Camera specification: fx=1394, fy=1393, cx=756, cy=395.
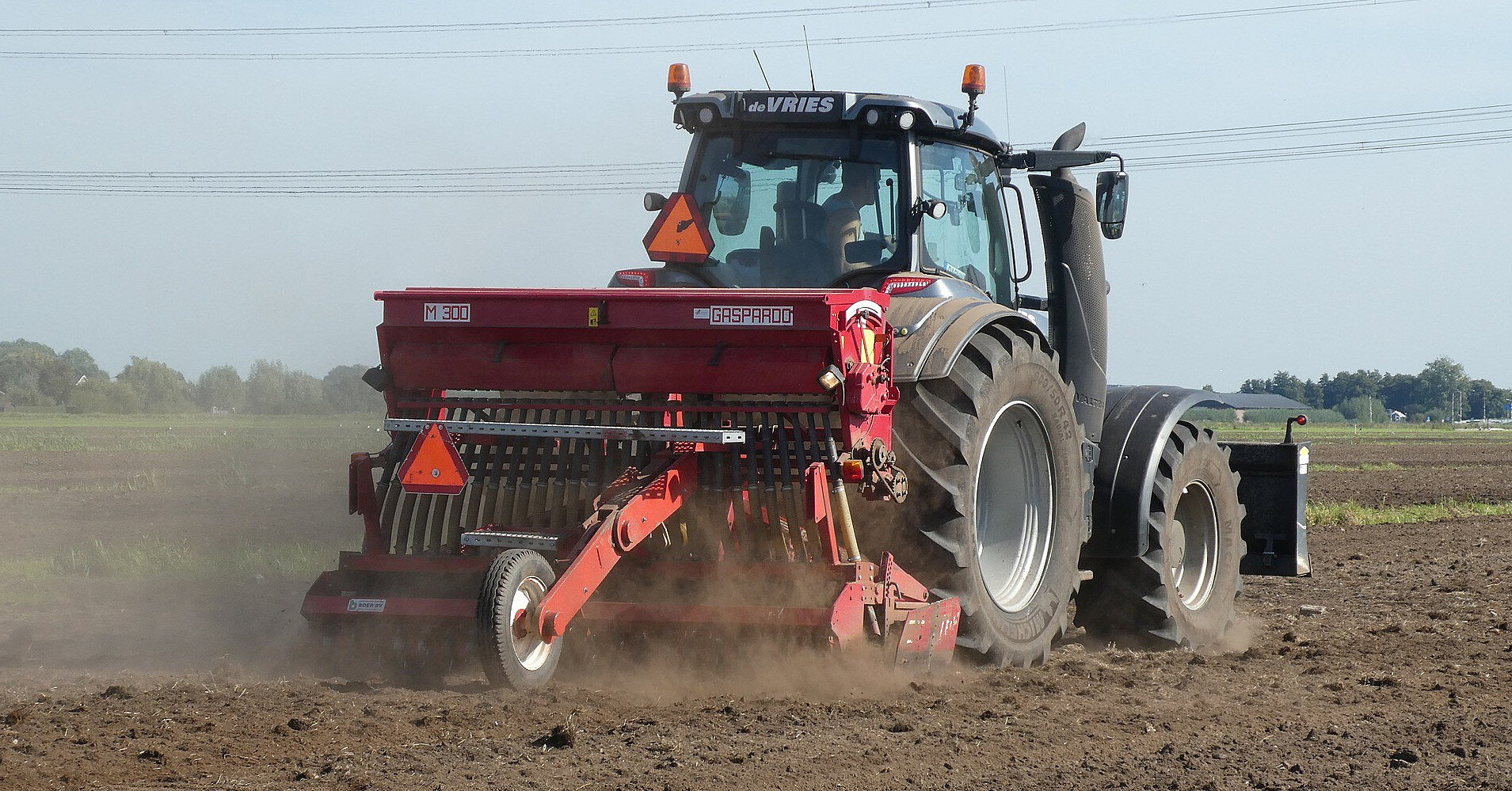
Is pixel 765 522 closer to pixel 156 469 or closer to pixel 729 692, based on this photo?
pixel 729 692

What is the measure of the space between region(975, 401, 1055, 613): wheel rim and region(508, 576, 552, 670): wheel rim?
2.09 meters

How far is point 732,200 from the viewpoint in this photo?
6.41 metres

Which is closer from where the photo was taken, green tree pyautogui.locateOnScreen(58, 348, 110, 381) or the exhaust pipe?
the exhaust pipe

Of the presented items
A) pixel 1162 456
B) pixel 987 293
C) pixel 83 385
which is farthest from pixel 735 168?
pixel 83 385

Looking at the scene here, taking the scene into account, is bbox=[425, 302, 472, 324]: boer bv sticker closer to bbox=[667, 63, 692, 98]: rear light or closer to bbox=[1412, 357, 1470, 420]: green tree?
bbox=[667, 63, 692, 98]: rear light

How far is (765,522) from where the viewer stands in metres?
5.25

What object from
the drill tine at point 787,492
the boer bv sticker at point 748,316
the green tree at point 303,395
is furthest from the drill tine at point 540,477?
the green tree at point 303,395

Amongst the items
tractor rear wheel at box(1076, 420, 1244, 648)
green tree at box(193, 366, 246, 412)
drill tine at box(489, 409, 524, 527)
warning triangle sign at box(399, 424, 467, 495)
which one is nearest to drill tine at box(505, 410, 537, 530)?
drill tine at box(489, 409, 524, 527)

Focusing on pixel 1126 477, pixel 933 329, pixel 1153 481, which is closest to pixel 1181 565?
pixel 1153 481

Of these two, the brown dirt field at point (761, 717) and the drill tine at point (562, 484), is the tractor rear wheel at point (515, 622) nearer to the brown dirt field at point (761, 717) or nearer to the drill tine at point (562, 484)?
the brown dirt field at point (761, 717)

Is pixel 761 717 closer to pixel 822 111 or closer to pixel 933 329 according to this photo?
pixel 933 329

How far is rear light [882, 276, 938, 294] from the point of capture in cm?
588

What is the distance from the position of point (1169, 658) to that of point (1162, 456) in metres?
1.02

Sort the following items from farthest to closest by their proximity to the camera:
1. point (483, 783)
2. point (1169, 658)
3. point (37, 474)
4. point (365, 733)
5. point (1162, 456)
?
point (37, 474) → point (1162, 456) → point (1169, 658) → point (365, 733) → point (483, 783)
